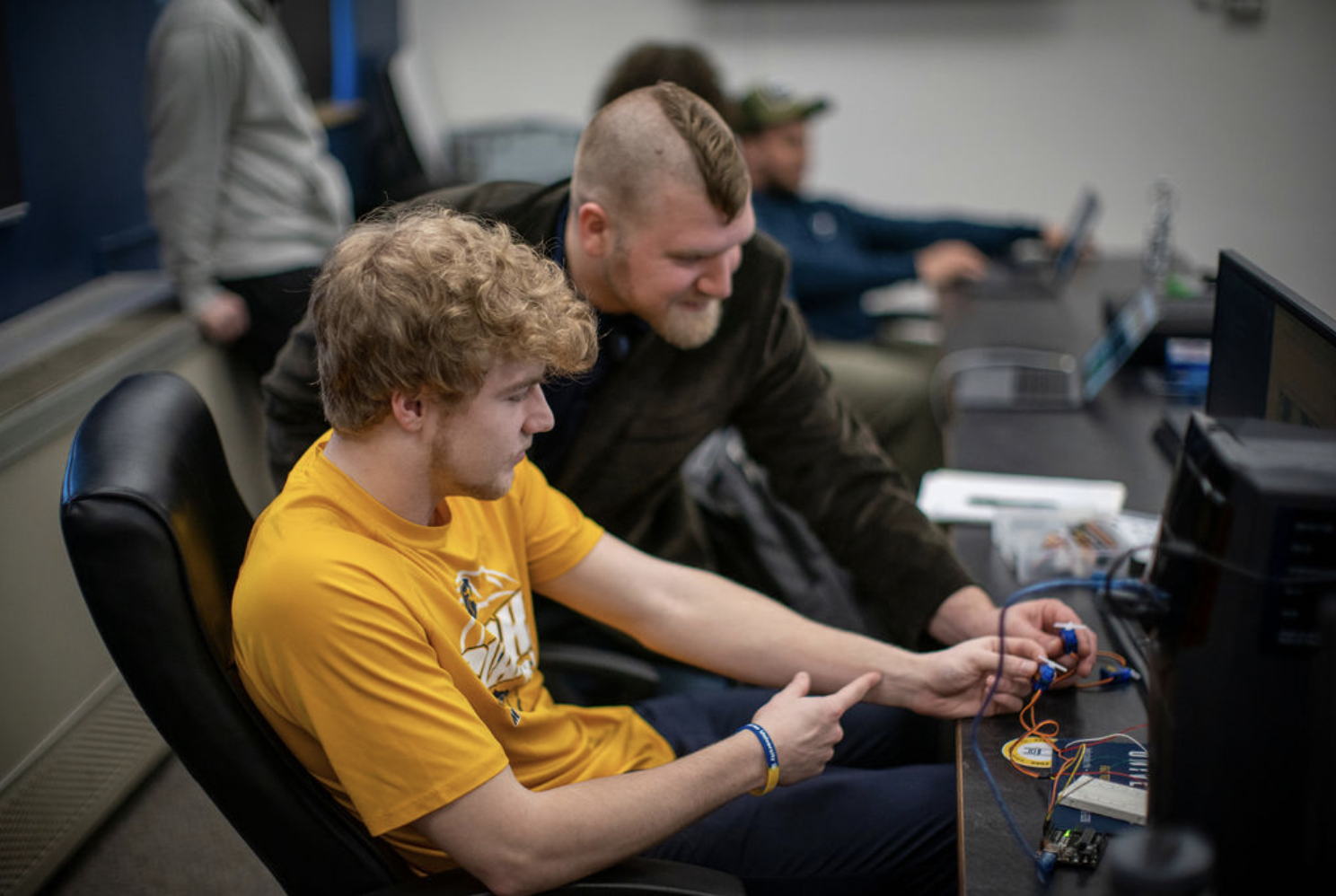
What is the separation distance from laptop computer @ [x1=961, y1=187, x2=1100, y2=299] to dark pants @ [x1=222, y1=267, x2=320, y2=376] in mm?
1811

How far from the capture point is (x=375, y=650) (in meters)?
1.01

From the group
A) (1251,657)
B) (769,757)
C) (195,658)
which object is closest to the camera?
(1251,657)

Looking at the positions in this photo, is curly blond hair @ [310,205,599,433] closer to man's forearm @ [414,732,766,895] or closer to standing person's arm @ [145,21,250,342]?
man's forearm @ [414,732,766,895]

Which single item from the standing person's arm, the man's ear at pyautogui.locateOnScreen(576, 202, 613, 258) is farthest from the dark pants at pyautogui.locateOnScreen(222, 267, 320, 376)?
the man's ear at pyautogui.locateOnScreen(576, 202, 613, 258)

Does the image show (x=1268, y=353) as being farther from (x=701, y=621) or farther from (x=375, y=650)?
(x=375, y=650)

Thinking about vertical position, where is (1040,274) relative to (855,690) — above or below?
below

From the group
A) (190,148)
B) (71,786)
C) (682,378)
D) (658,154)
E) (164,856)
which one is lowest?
(164,856)

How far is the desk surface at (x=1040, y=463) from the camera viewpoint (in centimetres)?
103

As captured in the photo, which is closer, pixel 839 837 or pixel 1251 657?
pixel 1251 657

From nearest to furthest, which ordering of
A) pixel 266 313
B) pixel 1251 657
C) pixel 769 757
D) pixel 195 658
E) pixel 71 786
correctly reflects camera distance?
pixel 1251 657, pixel 195 658, pixel 769 757, pixel 71 786, pixel 266 313

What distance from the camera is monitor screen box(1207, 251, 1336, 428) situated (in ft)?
3.78

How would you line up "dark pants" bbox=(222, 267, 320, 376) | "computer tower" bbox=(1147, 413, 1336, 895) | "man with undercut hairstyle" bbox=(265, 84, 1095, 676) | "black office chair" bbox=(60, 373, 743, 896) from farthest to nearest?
"dark pants" bbox=(222, 267, 320, 376) → "man with undercut hairstyle" bbox=(265, 84, 1095, 676) → "black office chair" bbox=(60, 373, 743, 896) → "computer tower" bbox=(1147, 413, 1336, 895)

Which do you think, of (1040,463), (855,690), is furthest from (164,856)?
(1040,463)

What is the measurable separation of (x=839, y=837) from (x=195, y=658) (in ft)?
2.29
